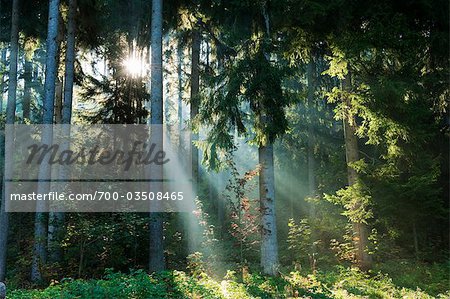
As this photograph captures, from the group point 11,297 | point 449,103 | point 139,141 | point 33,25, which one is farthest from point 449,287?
point 33,25

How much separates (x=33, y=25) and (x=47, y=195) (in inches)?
286

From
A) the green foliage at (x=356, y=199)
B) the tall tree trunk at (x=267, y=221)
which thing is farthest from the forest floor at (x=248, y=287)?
→ the green foliage at (x=356, y=199)

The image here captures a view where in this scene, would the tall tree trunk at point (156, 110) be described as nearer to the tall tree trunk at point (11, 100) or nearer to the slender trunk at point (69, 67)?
the slender trunk at point (69, 67)

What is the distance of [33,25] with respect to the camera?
14.5 m

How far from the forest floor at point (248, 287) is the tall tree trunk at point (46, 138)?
7.88 feet

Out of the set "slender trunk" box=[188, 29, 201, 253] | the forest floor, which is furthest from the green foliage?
"slender trunk" box=[188, 29, 201, 253]

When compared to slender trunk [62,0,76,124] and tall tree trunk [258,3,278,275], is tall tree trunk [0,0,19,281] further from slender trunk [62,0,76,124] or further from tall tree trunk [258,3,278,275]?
tall tree trunk [258,3,278,275]

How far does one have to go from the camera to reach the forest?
922 cm

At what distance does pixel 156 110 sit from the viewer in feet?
35.6

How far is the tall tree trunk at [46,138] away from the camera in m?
10.6

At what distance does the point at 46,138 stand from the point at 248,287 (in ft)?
24.8

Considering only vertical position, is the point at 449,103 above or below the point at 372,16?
below

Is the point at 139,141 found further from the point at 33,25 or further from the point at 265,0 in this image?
the point at 265,0

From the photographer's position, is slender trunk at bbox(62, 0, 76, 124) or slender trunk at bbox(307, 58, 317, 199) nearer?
slender trunk at bbox(62, 0, 76, 124)
